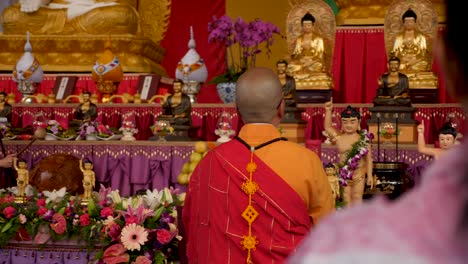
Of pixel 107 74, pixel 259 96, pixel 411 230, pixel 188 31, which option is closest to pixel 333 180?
pixel 259 96

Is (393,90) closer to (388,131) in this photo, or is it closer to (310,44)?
(388,131)

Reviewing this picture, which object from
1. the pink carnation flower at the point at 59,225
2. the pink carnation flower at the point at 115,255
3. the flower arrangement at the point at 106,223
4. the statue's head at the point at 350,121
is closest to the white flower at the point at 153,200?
the flower arrangement at the point at 106,223

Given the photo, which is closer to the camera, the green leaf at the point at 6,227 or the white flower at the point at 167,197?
the white flower at the point at 167,197

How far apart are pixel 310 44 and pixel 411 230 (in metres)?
5.70

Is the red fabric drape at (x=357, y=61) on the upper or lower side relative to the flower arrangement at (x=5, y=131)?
upper

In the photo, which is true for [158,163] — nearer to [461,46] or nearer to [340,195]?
[340,195]

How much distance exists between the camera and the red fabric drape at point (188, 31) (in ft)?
29.6

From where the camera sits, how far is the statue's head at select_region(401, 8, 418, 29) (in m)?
6.04

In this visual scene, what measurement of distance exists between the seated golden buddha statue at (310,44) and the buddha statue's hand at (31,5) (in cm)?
280

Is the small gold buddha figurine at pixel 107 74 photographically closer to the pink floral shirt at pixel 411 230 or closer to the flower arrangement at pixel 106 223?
the flower arrangement at pixel 106 223

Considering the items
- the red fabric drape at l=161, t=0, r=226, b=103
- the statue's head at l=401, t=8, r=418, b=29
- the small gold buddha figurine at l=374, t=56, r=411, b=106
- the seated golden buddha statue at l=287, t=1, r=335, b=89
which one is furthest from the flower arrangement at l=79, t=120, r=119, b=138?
the red fabric drape at l=161, t=0, r=226, b=103

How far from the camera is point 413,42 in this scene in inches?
237

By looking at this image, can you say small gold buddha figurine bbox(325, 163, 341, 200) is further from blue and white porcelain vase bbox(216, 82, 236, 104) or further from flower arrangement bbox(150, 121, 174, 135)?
blue and white porcelain vase bbox(216, 82, 236, 104)

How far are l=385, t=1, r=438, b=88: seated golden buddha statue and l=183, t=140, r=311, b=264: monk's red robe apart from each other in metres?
3.48
